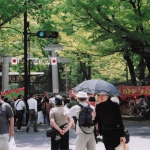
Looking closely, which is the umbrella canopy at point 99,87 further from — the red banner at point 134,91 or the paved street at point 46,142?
the red banner at point 134,91

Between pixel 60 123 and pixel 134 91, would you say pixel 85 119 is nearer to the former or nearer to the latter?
pixel 60 123

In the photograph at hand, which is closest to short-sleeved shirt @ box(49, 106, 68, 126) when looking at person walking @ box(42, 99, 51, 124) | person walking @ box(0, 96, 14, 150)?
person walking @ box(0, 96, 14, 150)

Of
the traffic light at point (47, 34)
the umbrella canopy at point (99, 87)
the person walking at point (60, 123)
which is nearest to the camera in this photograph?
the person walking at point (60, 123)

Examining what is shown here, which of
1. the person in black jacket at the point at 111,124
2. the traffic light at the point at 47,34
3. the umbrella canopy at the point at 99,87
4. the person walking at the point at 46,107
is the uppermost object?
the traffic light at the point at 47,34

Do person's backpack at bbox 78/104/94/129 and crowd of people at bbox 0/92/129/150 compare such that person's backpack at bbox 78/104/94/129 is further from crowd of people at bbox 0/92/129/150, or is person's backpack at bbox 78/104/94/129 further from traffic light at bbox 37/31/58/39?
traffic light at bbox 37/31/58/39

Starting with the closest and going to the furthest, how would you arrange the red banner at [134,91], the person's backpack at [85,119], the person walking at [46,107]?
the person's backpack at [85,119], the person walking at [46,107], the red banner at [134,91]

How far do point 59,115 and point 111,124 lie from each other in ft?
5.41

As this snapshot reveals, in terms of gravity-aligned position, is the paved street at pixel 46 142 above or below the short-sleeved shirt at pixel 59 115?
below

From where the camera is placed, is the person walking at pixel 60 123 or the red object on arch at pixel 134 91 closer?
the person walking at pixel 60 123

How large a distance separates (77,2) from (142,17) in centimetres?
338

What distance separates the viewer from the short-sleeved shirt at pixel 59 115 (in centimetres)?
768

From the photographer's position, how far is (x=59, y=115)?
25.2 ft

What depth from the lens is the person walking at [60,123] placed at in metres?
7.66

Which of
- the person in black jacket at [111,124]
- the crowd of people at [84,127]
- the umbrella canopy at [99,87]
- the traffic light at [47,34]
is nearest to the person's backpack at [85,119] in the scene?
the crowd of people at [84,127]
